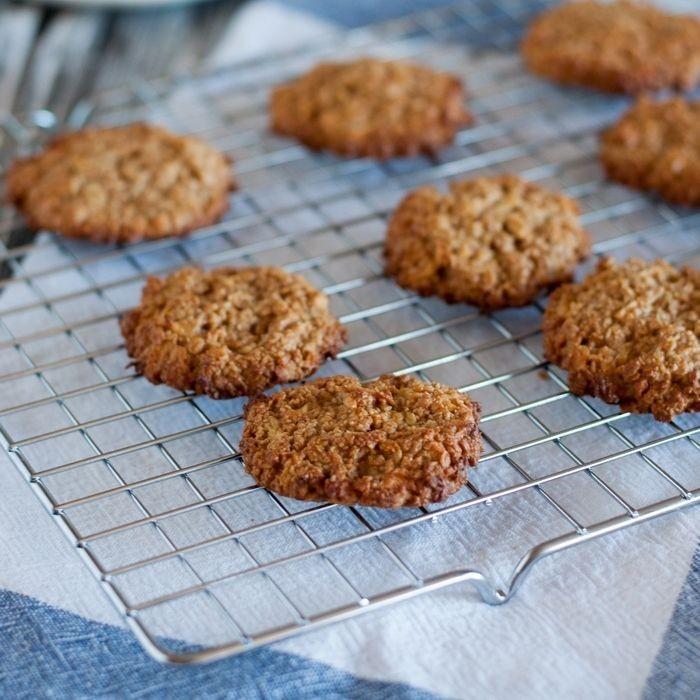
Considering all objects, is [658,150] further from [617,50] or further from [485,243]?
[485,243]

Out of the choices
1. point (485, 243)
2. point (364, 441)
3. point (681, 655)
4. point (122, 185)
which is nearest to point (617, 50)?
point (485, 243)

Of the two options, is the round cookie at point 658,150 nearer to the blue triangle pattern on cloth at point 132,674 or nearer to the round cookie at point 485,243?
the round cookie at point 485,243

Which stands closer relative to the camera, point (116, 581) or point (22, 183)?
point (116, 581)

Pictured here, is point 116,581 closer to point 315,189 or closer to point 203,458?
point 203,458

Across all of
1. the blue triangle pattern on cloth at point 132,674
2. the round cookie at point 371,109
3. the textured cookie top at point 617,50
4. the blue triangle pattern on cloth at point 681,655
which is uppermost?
the textured cookie top at point 617,50

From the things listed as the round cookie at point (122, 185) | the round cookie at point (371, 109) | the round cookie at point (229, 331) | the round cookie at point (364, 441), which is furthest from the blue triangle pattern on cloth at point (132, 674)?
the round cookie at point (371, 109)

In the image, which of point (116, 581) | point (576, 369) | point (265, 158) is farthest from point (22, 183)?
point (576, 369)
